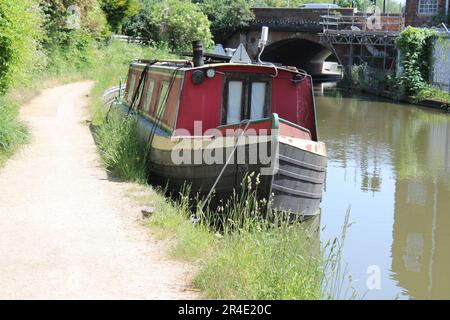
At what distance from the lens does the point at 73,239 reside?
6.42 m

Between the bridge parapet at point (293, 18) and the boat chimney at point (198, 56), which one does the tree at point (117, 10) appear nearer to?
the bridge parapet at point (293, 18)

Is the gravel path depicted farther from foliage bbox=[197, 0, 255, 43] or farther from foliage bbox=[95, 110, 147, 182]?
foliage bbox=[197, 0, 255, 43]

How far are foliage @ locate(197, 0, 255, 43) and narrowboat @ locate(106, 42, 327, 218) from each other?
114 ft

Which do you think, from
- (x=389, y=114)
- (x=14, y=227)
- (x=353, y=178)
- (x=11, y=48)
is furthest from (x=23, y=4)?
(x=389, y=114)

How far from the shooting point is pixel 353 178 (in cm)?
1344

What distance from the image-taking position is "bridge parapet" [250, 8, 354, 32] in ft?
132

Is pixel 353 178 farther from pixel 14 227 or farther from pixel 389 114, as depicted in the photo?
pixel 389 114

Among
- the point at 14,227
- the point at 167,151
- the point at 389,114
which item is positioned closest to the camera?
the point at 14,227

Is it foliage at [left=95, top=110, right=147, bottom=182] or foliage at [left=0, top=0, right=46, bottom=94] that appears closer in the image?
foliage at [left=95, top=110, right=147, bottom=182]

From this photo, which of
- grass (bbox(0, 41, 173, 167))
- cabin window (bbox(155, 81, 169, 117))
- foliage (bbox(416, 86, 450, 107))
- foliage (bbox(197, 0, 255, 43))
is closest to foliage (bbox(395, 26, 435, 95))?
foliage (bbox(416, 86, 450, 107))

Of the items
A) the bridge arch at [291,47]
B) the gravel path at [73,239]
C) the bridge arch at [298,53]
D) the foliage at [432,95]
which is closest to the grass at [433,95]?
the foliage at [432,95]

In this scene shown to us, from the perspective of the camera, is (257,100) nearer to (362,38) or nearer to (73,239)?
(73,239)

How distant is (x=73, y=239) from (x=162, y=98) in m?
4.87
